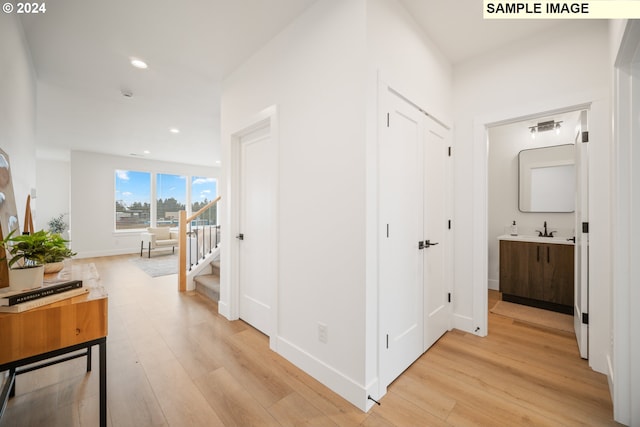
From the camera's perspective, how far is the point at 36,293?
117cm

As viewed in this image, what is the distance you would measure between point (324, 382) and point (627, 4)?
2.72 m

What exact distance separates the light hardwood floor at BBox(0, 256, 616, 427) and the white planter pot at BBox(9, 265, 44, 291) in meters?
0.90

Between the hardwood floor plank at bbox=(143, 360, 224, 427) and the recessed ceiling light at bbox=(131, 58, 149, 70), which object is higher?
the recessed ceiling light at bbox=(131, 58, 149, 70)

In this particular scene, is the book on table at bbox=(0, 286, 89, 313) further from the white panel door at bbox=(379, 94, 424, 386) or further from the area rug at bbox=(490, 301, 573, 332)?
the area rug at bbox=(490, 301, 573, 332)

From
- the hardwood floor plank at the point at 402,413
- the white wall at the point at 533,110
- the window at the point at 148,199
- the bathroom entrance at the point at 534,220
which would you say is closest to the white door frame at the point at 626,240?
the white wall at the point at 533,110

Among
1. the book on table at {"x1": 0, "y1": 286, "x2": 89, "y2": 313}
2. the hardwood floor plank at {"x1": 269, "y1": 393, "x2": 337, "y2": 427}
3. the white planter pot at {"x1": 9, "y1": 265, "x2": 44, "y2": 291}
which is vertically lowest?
the hardwood floor plank at {"x1": 269, "y1": 393, "x2": 337, "y2": 427}

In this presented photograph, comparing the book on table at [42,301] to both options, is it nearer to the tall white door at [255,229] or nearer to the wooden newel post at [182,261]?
the tall white door at [255,229]

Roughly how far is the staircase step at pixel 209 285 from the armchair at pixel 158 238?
12.4 ft

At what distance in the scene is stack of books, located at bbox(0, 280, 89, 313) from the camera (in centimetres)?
109

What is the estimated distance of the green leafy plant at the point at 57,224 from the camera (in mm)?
7629

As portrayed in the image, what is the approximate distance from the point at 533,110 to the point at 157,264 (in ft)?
23.4

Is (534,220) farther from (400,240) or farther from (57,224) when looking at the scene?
(57,224)

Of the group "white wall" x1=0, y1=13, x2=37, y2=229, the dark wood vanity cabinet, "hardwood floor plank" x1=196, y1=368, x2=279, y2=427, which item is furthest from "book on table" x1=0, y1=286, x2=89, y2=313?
the dark wood vanity cabinet

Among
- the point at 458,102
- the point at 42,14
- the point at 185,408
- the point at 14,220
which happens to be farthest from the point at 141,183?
the point at 458,102
